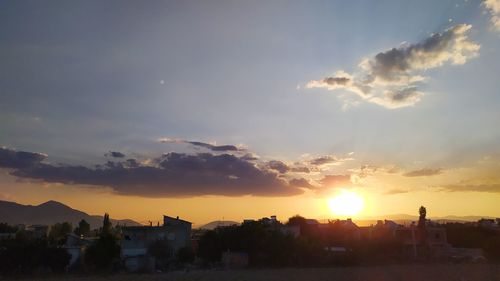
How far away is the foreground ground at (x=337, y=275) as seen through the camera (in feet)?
173

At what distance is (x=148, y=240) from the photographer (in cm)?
7119

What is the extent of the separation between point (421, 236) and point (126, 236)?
2054 inches

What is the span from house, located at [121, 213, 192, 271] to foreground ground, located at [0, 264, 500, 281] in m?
5.91

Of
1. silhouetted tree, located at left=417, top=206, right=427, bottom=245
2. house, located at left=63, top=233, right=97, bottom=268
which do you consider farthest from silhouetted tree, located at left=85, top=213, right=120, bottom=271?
silhouetted tree, located at left=417, top=206, right=427, bottom=245

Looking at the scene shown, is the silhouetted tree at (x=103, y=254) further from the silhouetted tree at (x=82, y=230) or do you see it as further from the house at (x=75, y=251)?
the silhouetted tree at (x=82, y=230)

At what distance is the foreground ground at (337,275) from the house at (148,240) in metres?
5.91

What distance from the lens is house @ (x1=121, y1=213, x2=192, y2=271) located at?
204ft

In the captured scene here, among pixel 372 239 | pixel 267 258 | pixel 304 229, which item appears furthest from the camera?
pixel 304 229

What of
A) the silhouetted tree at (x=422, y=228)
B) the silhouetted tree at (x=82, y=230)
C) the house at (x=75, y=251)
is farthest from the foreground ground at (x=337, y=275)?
the silhouetted tree at (x=82, y=230)

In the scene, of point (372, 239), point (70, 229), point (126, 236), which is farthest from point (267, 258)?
point (70, 229)

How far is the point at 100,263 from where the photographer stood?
61219 millimetres

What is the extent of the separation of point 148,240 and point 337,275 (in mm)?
28056

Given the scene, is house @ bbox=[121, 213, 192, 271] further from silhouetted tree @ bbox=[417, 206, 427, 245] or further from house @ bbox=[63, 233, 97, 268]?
silhouetted tree @ bbox=[417, 206, 427, 245]

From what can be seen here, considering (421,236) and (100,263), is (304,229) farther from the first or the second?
(100,263)
